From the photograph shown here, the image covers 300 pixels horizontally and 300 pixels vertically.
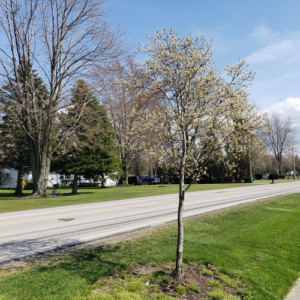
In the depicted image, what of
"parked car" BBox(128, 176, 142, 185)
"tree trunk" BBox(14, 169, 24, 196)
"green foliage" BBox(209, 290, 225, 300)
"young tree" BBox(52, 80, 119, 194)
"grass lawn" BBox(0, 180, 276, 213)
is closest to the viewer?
"green foliage" BBox(209, 290, 225, 300)

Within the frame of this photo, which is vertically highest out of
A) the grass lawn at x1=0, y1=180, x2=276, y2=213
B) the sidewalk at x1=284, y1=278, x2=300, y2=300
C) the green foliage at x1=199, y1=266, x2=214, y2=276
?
the grass lawn at x1=0, y1=180, x2=276, y2=213

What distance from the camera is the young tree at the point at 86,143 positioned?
24125mm

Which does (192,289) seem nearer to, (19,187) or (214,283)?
(214,283)

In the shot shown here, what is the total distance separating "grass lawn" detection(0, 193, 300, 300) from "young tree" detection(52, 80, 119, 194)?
58.7 ft

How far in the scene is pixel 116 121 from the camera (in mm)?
41750

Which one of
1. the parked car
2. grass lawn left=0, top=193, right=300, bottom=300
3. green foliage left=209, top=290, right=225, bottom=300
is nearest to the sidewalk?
grass lawn left=0, top=193, right=300, bottom=300

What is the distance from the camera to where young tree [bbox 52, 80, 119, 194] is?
2412 cm

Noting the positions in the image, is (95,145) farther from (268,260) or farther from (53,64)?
(268,260)

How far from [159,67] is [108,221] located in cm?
689

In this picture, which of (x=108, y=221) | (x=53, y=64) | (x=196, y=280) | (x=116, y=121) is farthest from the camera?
(x=116, y=121)

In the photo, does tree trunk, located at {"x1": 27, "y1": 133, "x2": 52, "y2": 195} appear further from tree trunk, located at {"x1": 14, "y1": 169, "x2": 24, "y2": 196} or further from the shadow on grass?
→ the shadow on grass

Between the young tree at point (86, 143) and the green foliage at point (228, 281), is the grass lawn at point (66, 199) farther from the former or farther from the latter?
the green foliage at point (228, 281)

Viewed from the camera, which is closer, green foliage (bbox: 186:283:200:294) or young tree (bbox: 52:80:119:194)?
green foliage (bbox: 186:283:200:294)

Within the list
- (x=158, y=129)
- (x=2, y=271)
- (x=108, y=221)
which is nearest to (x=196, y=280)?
(x=158, y=129)
